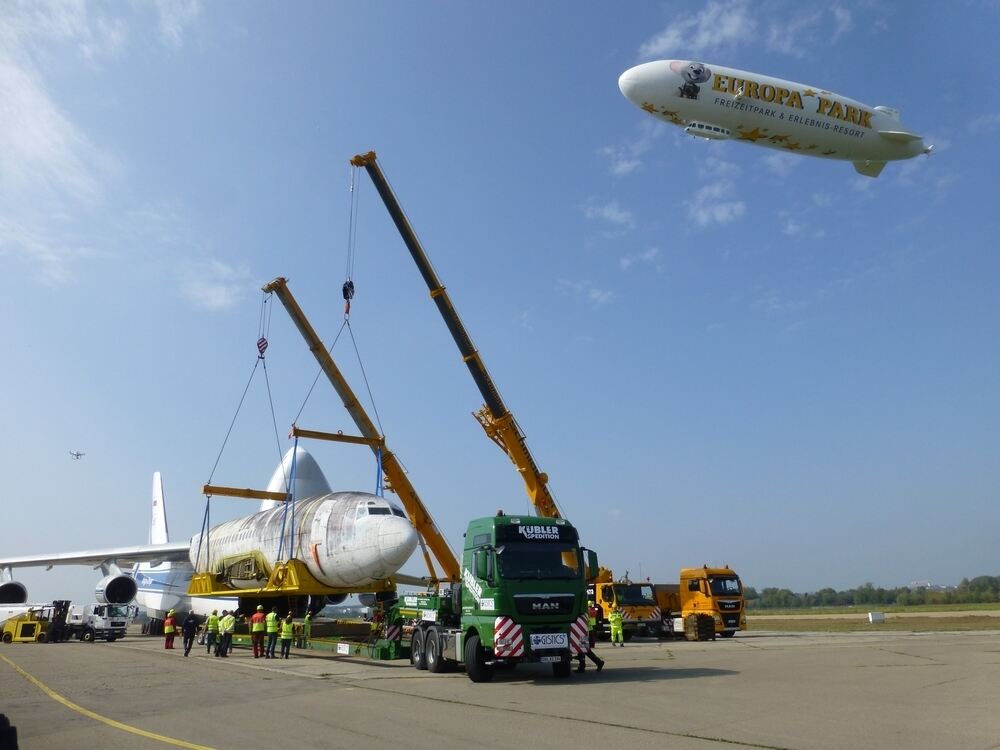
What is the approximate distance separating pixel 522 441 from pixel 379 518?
9250 millimetres

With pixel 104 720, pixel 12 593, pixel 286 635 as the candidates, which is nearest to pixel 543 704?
pixel 104 720

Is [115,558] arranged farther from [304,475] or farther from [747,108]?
[747,108]

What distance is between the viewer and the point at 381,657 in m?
19.6

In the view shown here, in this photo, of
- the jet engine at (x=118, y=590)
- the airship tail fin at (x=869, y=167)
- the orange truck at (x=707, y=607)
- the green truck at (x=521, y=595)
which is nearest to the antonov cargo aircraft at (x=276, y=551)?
the jet engine at (x=118, y=590)

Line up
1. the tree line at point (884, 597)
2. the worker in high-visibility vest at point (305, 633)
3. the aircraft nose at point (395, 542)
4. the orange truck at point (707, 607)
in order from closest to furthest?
the aircraft nose at point (395, 542), the worker in high-visibility vest at point (305, 633), the orange truck at point (707, 607), the tree line at point (884, 597)

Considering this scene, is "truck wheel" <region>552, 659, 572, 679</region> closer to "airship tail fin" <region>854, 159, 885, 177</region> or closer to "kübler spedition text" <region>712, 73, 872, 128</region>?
"kübler spedition text" <region>712, 73, 872, 128</region>

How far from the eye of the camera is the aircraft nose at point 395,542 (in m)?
19.7

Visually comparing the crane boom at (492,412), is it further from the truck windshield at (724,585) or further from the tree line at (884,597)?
the tree line at (884,597)

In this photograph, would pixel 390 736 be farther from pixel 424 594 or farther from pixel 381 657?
pixel 381 657

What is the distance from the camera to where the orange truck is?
2764 cm

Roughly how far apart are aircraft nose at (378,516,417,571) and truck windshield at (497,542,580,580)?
223 inches

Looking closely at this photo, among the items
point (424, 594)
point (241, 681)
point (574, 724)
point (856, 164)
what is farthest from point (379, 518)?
point (856, 164)

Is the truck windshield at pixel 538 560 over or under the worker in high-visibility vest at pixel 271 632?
over

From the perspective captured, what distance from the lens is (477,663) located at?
14641 millimetres
